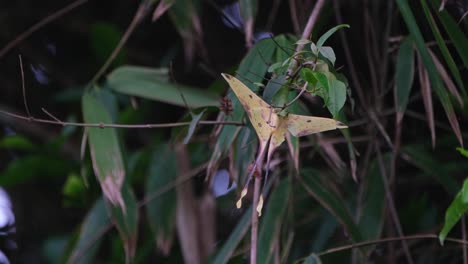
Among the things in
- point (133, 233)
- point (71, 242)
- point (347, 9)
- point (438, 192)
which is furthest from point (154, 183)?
point (438, 192)

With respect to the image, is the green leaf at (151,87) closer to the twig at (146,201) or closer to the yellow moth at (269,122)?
the twig at (146,201)

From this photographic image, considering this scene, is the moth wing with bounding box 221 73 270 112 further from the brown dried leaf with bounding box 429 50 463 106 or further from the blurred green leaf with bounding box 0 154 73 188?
the blurred green leaf with bounding box 0 154 73 188

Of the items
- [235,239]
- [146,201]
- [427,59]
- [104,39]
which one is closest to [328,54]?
[427,59]

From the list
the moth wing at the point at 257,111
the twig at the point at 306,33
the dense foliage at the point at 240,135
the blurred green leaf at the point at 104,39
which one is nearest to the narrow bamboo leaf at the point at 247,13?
the dense foliage at the point at 240,135

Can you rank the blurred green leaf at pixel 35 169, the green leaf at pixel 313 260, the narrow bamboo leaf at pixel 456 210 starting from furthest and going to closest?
the blurred green leaf at pixel 35 169 → the green leaf at pixel 313 260 → the narrow bamboo leaf at pixel 456 210

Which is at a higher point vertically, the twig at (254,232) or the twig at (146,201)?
the twig at (254,232)

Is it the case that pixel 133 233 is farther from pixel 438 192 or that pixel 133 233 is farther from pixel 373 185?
pixel 438 192

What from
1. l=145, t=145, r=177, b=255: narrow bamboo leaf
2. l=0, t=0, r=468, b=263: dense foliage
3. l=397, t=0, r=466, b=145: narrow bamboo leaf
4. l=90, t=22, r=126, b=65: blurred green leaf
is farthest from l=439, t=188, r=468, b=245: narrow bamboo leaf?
l=90, t=22, r=126, b=65: blurred green leaf
